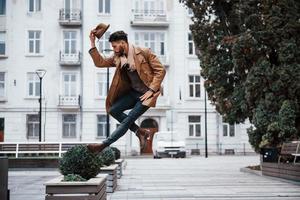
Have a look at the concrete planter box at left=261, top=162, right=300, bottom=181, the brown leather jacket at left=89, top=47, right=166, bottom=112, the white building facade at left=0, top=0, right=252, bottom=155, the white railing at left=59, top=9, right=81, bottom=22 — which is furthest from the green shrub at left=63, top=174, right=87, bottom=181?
the white railing at left=59, top=9, right=81, bottom=22

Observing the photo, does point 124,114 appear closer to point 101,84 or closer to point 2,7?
point 101,84

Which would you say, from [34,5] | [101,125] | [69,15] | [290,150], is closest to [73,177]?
[290,150]

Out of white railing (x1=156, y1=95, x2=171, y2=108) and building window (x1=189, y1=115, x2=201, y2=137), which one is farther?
building window (x1=189, y1=115, x2=201, y2=137)

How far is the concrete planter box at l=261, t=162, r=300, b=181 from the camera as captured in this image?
1758 cm

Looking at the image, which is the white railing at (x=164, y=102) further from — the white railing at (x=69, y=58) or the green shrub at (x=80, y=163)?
the green shrub at (x=80, y=163)

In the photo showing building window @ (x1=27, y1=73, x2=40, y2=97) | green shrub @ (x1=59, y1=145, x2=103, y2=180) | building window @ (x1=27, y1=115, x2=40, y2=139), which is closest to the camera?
green shrub @ (x1=59, y1=145, x2=103, y2=180)

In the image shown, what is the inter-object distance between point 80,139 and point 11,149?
18291 mm

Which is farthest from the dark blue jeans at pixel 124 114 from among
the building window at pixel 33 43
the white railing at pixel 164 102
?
the building window at pixel 33 43

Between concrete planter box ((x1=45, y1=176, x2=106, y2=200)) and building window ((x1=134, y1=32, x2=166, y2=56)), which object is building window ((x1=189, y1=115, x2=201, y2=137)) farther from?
concrete planter box ((x1=45, y1=176, x2=106, y2=200))

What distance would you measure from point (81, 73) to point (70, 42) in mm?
2948

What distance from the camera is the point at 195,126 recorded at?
162 ft

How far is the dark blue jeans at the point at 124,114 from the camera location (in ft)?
17.5

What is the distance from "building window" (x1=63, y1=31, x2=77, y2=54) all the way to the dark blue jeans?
44.2 m

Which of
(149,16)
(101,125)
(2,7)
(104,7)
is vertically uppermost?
(104,7)
